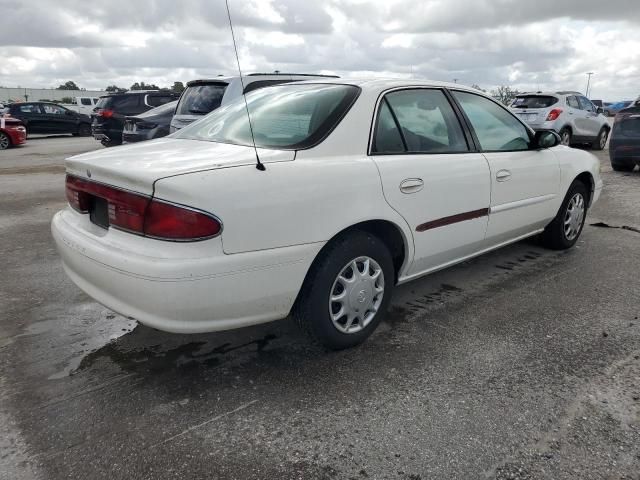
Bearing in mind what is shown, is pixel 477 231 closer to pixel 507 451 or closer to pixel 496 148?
pixel 496 148

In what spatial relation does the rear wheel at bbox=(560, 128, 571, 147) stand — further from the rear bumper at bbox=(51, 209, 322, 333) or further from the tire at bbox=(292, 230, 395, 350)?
the rear bumper at bbox=(51, 209, 322, 333)

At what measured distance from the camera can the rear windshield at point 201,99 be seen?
25.6ft

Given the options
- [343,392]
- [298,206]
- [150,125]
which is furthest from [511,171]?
[150,125]

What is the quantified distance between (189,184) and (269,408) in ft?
3.72

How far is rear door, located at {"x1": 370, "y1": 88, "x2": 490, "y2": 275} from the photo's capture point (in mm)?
3008

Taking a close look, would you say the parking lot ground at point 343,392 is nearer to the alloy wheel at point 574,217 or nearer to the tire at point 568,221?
the tire at point 568,221

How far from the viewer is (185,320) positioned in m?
2.35

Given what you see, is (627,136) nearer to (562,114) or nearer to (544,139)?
(562,114)

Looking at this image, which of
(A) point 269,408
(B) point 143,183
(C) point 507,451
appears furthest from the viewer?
(A) point 269,408

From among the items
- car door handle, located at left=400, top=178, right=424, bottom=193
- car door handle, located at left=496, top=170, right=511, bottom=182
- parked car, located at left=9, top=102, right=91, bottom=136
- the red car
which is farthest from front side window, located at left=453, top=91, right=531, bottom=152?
parked car, located at left=9, top=102, right=91, bottom=136

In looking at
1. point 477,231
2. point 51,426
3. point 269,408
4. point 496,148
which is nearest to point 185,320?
point 269,408

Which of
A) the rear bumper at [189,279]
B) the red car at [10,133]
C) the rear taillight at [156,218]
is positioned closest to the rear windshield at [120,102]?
the red car at [10,133]

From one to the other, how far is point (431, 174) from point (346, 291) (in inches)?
36.8

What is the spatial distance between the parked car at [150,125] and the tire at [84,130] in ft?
43.5
